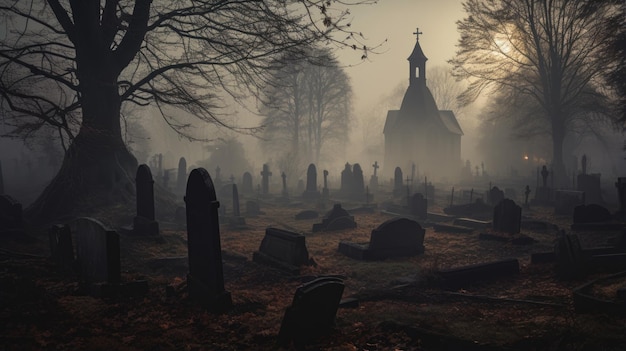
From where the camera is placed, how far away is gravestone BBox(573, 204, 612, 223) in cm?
1384

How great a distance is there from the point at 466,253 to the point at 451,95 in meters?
60.6

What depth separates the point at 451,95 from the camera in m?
67.8

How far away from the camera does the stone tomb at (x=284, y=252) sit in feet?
31.3

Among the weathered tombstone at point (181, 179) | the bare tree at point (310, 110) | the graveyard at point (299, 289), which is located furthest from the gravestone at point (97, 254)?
the bare tree at point (310, 110)

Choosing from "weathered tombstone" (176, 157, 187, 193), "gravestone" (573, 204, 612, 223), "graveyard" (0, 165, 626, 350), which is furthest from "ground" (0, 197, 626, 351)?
"weathered tombstone" (176, 157, 187, 193)

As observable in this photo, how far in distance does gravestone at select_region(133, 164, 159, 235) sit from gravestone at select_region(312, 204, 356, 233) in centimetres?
585

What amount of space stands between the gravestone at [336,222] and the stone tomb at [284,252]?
5245 millimetres

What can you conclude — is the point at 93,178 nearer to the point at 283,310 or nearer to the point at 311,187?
the point at 283,310

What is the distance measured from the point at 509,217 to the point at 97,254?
1102 cm

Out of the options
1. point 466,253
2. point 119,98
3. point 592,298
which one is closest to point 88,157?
point 119,98

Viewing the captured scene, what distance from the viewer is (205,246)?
668cm

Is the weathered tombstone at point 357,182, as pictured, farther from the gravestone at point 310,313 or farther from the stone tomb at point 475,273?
the gravestone at point 310,313

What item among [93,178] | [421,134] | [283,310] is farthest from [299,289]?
[421,134]

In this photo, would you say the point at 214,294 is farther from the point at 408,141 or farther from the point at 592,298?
the point at 408,141
